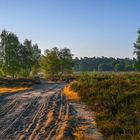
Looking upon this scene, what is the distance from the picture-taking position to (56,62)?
320ft

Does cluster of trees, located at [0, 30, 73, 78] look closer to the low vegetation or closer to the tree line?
the tree line

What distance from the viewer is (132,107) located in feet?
60.2

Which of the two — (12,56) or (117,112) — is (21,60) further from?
(117,112)

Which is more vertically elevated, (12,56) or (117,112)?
(12,56)

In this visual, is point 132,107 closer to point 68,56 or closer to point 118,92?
point 118,92

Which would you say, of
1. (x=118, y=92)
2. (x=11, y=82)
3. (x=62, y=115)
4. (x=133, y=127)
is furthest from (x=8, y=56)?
(x=133, y=127)

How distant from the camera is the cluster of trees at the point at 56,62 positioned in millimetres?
95938

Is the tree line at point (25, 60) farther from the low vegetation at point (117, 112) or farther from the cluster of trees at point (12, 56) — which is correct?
the low vegetation at point (117, 112)

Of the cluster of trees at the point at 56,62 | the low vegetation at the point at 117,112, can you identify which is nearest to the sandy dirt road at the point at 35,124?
the low vegetation at the point at 117,112

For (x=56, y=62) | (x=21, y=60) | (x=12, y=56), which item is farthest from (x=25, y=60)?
(x=56, y=62)

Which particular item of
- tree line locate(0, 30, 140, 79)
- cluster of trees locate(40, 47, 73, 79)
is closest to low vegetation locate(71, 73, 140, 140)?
tree line locate(0, 30, 140, 79)

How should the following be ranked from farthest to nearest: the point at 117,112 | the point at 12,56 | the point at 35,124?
the point at 12,56
the point at 117,112
the point at 35,124

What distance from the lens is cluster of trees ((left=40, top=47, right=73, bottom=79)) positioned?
315 ft

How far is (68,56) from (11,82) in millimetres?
49300
